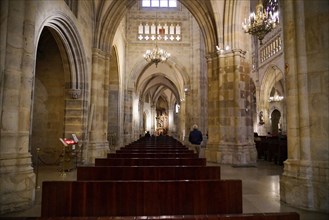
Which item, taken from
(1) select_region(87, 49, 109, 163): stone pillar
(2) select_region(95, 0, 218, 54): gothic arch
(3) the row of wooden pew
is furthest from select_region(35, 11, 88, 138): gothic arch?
(3) the row of wooden pew

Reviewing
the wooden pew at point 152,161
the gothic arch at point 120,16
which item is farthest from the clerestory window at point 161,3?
the wooden pew at point 152,161

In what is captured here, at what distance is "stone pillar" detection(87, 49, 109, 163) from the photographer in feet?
34.8

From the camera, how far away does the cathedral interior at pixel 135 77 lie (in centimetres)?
441

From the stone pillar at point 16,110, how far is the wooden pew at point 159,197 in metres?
1.91

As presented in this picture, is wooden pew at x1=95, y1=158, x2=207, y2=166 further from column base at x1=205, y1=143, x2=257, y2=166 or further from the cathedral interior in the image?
column base at x1=205, y1=143, x2=257, y2=166

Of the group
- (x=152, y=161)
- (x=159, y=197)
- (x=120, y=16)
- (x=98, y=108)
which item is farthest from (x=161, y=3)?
(x=159, y=197)

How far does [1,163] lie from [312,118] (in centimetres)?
573

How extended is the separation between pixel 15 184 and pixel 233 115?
326 inches

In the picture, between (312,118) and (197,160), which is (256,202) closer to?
(197,160)

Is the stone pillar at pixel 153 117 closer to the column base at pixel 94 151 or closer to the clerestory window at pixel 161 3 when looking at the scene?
the clerestory window at pixel 161 3

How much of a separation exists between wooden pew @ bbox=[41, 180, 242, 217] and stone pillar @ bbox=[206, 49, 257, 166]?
22.6 ft

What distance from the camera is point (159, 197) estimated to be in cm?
323

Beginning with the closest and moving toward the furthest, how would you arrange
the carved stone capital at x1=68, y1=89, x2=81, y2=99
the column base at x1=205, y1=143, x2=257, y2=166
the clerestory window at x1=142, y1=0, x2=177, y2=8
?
1. the carved stone capital at x1=68, y1=89, x2=81, y2=99
2. the column base at x1=205, y1=143, x2=257, y2=166
3. the clerestory window at x1=142, y1=0, x2=177, y2=8

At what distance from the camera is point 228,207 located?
3252 millimetres
